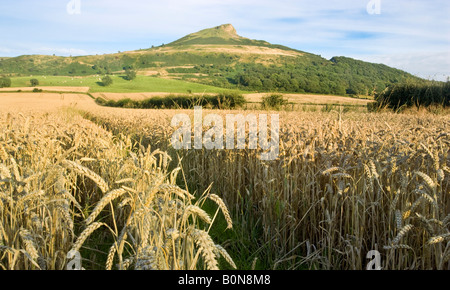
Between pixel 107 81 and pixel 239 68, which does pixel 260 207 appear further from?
pixel 239 68

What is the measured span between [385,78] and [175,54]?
8488 centimetres

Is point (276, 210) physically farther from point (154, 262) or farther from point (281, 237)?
point (154, 262)

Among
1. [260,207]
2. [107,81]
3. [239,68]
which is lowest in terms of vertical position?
[260,207]

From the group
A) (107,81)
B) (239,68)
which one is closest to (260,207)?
(107,81)

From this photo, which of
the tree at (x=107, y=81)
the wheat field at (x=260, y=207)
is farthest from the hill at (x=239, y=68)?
the wheat field at (x=260, y=207)

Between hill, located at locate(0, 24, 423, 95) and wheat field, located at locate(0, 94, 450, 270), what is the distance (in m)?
52.0

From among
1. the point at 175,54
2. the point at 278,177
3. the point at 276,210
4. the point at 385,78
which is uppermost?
the point at 175,54

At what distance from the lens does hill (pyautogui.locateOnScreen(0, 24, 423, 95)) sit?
61.2 meters

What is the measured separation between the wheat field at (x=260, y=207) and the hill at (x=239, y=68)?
51972mm

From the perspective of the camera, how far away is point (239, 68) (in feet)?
338

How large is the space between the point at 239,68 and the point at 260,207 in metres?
103

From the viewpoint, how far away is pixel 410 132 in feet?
12.9

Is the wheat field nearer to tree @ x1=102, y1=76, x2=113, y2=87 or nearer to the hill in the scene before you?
the hill
